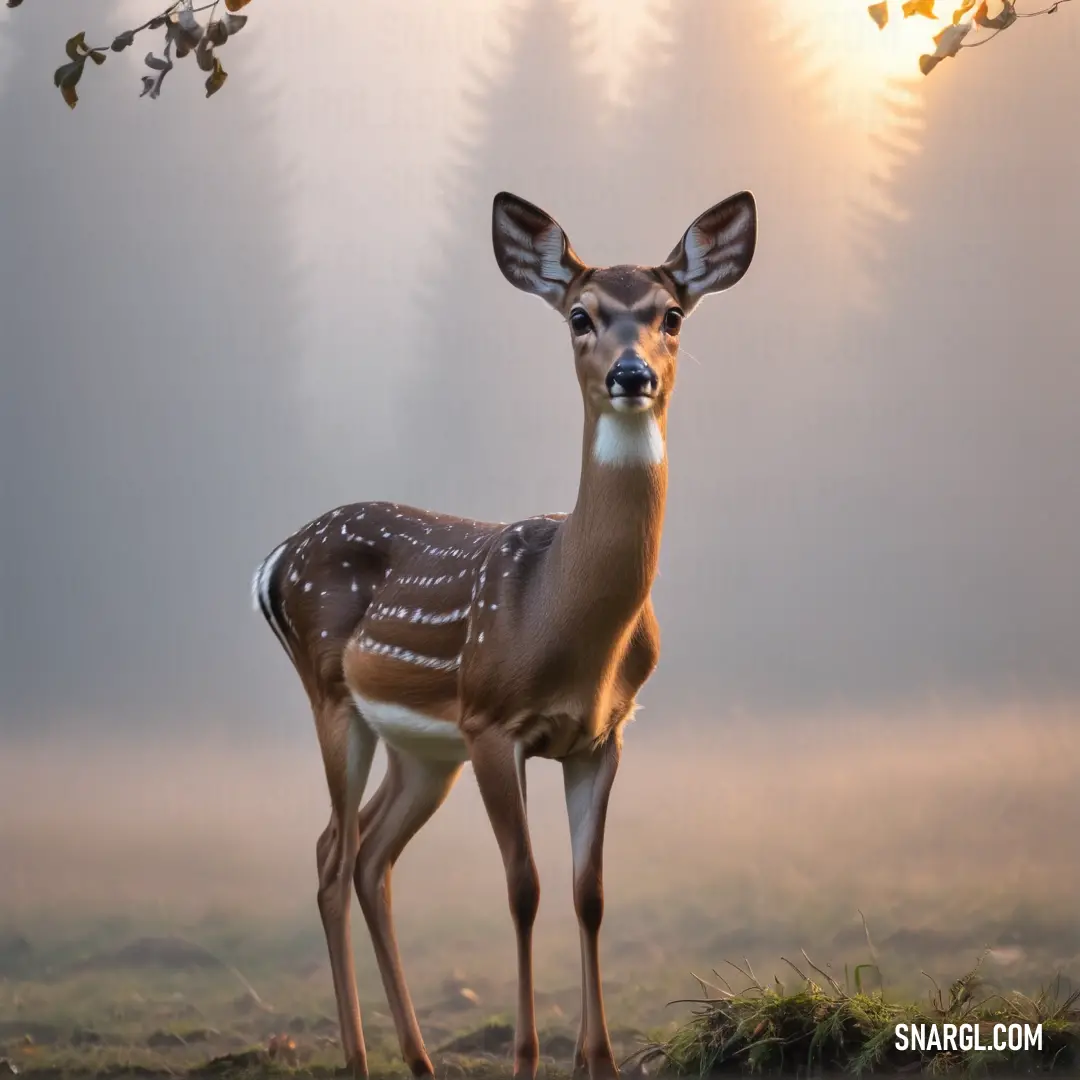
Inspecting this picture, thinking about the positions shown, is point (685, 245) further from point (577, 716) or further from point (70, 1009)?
point (70, 1009)

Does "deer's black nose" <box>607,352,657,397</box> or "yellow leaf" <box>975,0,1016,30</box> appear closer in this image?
"deer's black nose" <box>607,352,657,397</box>

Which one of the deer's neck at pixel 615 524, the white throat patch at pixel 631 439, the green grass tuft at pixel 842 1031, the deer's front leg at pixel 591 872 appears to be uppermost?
the white throat patch at pixel 631 439

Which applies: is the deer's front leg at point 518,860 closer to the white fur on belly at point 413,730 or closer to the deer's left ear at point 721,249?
the white fur on belly at point 413,730

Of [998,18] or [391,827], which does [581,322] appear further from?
[391,827]

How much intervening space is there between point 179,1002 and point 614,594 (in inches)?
98.1

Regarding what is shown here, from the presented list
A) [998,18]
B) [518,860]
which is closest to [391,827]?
[518,860]

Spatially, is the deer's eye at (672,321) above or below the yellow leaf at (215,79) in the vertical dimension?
below

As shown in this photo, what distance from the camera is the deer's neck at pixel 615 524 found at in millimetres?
4273

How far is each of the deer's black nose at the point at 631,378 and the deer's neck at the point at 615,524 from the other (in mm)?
127

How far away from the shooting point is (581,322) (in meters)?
4.39

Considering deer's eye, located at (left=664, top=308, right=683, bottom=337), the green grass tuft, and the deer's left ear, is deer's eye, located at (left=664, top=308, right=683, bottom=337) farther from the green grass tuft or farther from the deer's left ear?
the green grass tuft

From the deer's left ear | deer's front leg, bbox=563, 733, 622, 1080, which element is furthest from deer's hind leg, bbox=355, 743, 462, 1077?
the deer's left ear

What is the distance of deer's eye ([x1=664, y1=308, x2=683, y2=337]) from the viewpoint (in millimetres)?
4391

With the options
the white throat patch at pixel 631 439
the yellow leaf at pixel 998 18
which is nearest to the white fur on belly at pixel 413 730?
the white throat patch at pixel 631 439
